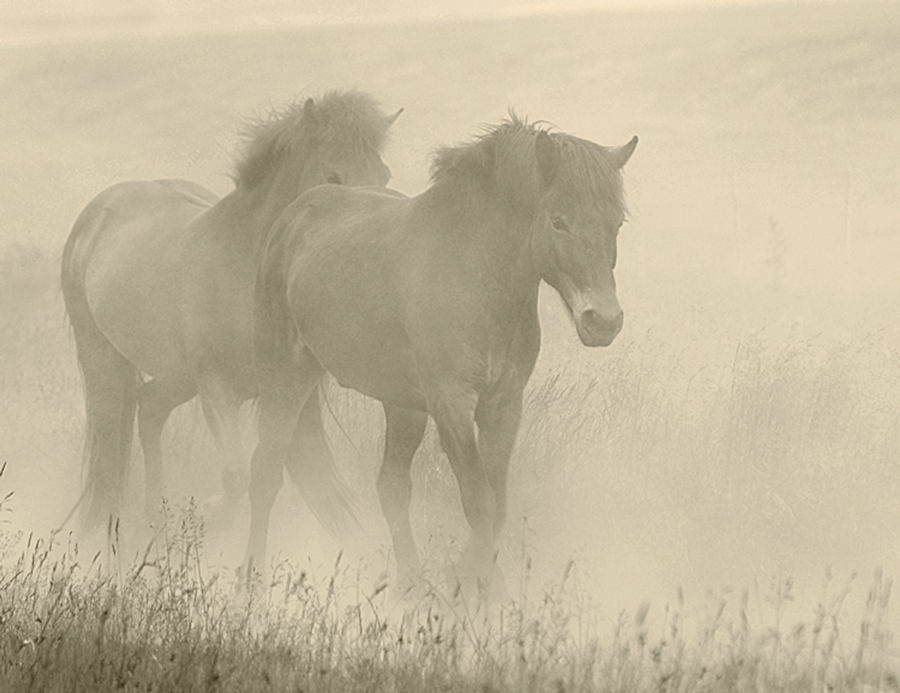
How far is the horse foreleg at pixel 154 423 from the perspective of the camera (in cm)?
882

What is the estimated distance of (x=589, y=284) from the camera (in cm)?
583

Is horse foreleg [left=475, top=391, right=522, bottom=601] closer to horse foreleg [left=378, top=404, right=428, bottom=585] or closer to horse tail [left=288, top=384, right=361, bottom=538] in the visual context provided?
horse foreleg [left=378, top=404, right=428, bottom=585]

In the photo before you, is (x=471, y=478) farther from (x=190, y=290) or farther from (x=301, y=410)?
(x=190, y=290)

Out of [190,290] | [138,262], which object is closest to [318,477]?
[190,290]

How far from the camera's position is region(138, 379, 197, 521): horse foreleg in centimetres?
882

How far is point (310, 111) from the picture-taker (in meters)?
7.73

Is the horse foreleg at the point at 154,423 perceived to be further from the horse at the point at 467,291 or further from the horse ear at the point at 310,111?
the horse ear at the point at 310,111

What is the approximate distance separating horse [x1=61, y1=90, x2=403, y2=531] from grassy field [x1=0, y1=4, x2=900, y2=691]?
1.45 ft

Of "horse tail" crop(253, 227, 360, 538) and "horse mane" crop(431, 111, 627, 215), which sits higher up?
"horse mane" crop(431, 111, 627, 215)

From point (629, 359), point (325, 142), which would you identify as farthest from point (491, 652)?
point (629, 359)

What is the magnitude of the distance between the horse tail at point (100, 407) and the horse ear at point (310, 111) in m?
2.27

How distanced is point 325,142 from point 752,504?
327cm

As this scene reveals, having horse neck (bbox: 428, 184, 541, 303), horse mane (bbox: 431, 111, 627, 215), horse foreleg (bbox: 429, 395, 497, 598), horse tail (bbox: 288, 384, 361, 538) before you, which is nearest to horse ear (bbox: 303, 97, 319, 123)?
horse mane (bbox: 431, 111, 627, 215)

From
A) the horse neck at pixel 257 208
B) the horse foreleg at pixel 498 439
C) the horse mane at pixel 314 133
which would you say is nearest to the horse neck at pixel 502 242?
the horse foreleg at pixel 498 439
